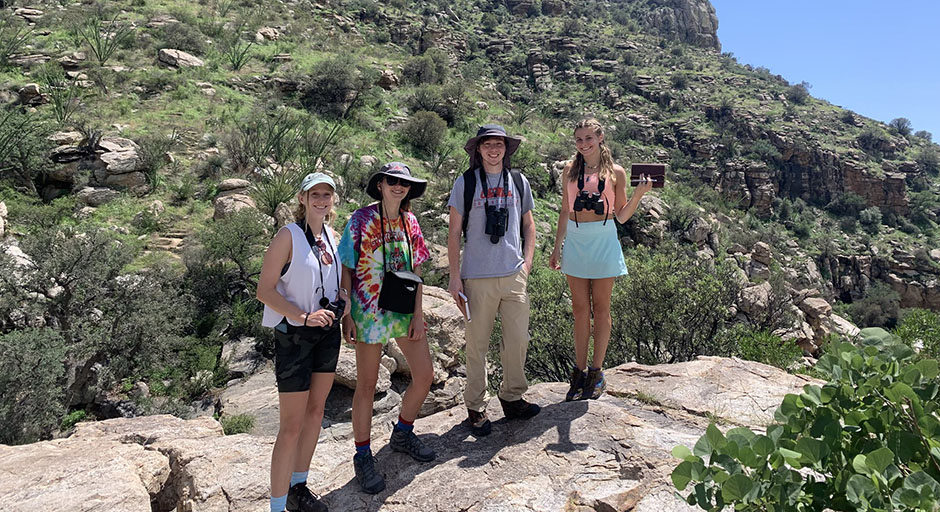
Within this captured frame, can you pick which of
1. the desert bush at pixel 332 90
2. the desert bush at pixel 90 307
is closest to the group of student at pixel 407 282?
the desert bush at pixel 90 307

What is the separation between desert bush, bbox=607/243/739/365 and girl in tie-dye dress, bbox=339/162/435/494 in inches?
208

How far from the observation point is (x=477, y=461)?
8.23 ft

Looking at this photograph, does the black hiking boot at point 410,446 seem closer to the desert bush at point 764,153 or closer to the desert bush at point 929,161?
the desert bush at point 764,153

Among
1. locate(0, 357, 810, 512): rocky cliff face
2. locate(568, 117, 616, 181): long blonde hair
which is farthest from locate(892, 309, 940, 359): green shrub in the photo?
locate(568, 117, 616, 181): long blonde hair

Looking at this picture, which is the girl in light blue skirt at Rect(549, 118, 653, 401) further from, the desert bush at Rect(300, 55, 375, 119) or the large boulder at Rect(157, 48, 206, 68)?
the large boulder at Rect(157, 48, 206, 68)

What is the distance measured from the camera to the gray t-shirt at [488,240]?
2.51 metres

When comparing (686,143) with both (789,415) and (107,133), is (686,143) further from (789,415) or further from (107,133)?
(789,415)

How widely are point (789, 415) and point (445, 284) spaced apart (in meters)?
8.99

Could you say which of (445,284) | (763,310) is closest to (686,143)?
(763,310)

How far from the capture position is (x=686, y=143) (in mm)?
34312

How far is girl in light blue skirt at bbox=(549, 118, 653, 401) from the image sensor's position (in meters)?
2.82

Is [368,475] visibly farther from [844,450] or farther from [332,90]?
[332,90]

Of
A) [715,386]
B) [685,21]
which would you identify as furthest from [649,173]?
[685,21]

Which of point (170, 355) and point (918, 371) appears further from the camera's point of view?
point (170, 355)
